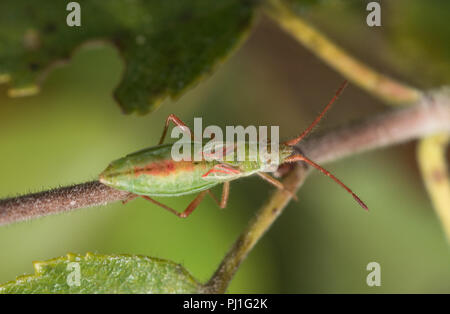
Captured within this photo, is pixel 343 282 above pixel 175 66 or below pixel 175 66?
below

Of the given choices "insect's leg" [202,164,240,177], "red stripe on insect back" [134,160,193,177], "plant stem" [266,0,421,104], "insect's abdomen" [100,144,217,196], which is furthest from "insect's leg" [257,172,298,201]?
"plant stem" [266,0,421,104]

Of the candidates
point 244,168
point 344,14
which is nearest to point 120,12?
point 244,168

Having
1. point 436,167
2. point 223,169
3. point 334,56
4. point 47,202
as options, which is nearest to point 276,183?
point 223,169

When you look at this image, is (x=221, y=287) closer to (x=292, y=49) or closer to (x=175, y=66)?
(x=175, y=66)

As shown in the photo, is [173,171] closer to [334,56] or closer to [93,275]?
[93,275]

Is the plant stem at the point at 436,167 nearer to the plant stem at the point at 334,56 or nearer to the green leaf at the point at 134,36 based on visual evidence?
the plant stem at the point at 334,56

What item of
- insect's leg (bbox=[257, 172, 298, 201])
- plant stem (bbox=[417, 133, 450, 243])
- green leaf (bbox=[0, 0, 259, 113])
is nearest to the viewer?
insect's leg (bbox=[257, 172, 298, 201])

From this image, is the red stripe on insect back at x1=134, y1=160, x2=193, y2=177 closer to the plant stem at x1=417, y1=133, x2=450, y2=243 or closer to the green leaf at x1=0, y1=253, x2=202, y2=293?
the green leaf at x1=0, y1=253, x2=202, y2=293
